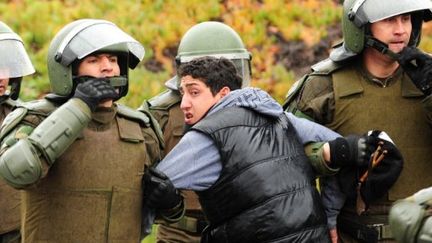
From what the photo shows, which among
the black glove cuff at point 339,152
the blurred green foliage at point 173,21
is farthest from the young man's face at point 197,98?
the blurred green foliage at point 173,21

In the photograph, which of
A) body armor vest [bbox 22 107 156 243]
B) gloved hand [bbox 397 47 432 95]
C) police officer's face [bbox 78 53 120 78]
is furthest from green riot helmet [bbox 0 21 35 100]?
gloved hand [bbox 397 47 432 95]

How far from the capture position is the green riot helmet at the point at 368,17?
6426 mm

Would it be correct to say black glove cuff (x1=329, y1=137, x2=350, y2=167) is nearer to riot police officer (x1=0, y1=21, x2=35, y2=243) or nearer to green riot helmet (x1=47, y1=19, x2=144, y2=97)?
green riot helmet (x1=47, y1=19, x2=144, y2=97)

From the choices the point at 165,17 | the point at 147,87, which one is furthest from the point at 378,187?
the point at 165,17

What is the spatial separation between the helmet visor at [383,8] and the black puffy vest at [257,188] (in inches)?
40.7

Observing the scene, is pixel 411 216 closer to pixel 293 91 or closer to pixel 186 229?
pixel 293 91

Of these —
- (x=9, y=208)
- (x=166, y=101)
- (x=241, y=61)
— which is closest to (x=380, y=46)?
(x=241, y=61)

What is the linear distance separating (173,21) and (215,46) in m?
4.99

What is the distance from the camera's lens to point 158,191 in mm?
5781

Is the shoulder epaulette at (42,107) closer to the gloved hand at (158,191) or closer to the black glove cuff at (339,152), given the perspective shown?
the gloved hand at (158,191)

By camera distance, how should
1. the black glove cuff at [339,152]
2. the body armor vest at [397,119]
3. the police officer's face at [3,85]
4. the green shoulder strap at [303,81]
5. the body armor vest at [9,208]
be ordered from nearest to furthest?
1. the black glove cuff at [339,152]
2. the body armor vest at [397,119]
3. the green shoulder strap at [303,81]
4. the body armor vest at [9,208]
5. the police officer's face at [3,85]

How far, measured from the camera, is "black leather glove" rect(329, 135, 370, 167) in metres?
5.93

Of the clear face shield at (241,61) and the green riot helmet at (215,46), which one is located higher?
the green riot helmet at (215,46)

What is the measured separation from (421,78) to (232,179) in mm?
1281
